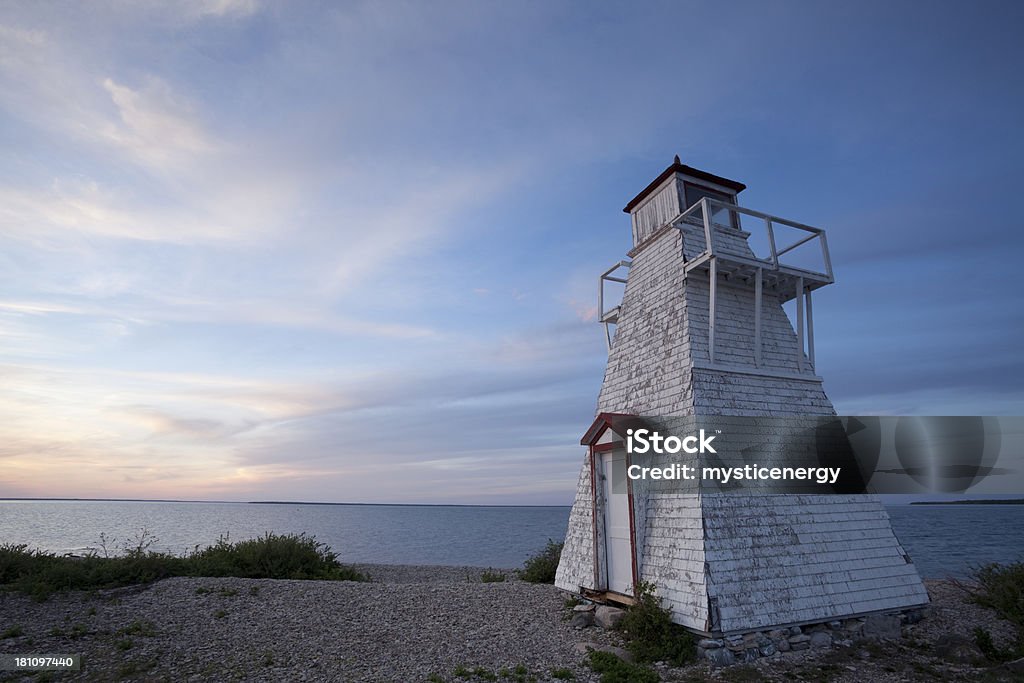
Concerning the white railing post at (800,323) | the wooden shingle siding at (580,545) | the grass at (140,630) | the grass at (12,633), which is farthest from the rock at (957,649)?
the grass at (12,633)

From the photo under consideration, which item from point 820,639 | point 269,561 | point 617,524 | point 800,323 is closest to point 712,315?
point 800,323

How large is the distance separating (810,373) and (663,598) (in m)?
5.69

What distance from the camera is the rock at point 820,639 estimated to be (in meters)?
8.77

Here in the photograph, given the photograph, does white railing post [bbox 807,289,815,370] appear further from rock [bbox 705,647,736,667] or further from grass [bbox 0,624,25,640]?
grass [bbox 0,624,25,640]

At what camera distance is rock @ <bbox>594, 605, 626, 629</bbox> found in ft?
31.8

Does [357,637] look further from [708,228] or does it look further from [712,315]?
[708,228]

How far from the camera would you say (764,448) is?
10062 mm

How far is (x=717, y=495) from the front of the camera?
9.28 meters

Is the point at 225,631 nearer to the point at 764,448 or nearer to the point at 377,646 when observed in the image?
the point at 377,646

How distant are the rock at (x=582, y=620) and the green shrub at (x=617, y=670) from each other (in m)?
1.63

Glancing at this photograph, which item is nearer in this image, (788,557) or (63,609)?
(788,557)

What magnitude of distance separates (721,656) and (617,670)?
5.53 ft

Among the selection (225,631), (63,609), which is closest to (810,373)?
(225,631)

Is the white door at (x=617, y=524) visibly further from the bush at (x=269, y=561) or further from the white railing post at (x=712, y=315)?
the bush at (x=269, y=561)
